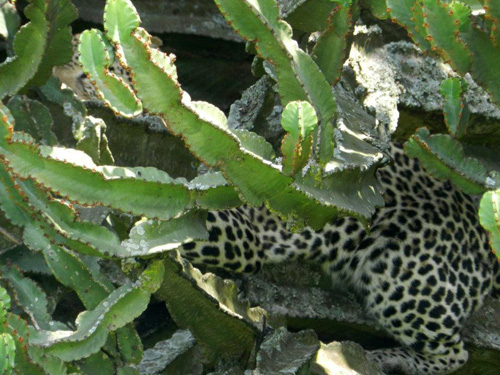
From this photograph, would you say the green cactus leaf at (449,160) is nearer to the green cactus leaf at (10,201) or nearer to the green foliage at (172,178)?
the green foliage at (172,178)

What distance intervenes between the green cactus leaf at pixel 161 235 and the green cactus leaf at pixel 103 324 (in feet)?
0.37

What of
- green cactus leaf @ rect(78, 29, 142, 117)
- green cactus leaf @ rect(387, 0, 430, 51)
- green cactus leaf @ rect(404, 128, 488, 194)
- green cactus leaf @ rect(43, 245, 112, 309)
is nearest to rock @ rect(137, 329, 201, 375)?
green cactus leaf @ rect(43, 245, 112, 309)

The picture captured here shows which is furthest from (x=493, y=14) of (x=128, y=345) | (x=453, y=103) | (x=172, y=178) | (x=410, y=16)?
(x=128, y=345)

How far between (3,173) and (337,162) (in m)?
1.12

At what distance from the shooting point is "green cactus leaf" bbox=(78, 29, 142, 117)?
97.6 inches

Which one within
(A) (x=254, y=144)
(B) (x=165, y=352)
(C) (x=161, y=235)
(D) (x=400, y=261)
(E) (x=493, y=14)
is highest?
(E) (x=493, y=14)

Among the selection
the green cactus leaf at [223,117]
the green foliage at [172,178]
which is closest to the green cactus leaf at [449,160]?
the green foliage at [172,178]

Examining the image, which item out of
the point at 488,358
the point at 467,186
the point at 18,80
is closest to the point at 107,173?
the point at 18,80

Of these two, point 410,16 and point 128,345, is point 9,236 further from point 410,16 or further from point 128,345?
point 410,16

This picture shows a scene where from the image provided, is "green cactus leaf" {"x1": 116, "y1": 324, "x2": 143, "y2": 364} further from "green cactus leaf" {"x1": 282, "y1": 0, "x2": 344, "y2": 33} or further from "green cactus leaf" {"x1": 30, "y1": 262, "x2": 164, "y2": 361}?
"green cactus leaf" {"x1": 282, "y1": 0, "x2": 344, "y2": 33}

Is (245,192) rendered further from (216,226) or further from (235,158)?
(216,226)

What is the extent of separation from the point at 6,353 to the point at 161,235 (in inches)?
23.4

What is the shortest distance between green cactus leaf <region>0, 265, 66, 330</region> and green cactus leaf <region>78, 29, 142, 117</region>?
94cm

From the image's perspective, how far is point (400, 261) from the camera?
14.5 ft
